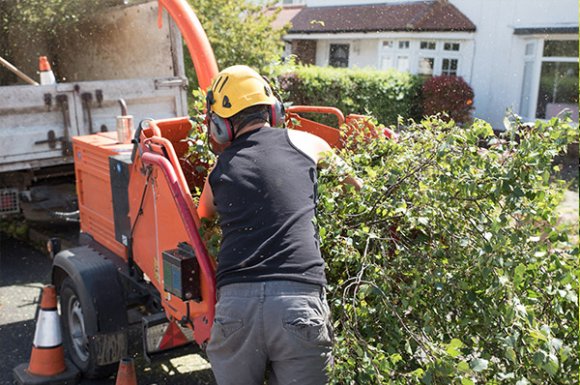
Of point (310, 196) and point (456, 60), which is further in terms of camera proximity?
point (456, 60)

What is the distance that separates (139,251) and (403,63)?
631 inches

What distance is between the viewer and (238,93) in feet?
9.23

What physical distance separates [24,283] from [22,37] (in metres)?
3.60

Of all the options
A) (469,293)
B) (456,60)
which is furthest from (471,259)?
(456,60)

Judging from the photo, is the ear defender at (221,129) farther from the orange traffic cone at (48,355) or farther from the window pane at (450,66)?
the window pane at (450,66)

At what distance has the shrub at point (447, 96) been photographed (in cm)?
1448

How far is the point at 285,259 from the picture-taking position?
2549mm

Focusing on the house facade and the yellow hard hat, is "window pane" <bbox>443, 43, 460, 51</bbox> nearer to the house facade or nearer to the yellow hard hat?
the house facade

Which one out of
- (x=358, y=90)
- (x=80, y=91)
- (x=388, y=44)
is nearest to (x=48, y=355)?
(x=80, y=91)

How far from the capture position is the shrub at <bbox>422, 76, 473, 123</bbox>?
14.5 meters

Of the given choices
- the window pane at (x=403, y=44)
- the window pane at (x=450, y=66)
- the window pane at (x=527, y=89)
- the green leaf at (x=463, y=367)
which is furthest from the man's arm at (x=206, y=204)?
the window pane at (x=403, y=44)

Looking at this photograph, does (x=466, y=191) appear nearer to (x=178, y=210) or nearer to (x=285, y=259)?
(x=285, y=259)

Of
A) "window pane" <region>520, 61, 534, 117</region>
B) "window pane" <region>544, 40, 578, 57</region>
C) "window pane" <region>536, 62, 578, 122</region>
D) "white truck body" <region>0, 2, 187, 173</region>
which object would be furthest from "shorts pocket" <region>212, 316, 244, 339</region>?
"window pane" <region>544, 40, 578, 57</region>

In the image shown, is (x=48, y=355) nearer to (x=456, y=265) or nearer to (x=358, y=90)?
(x=456, y=265)
